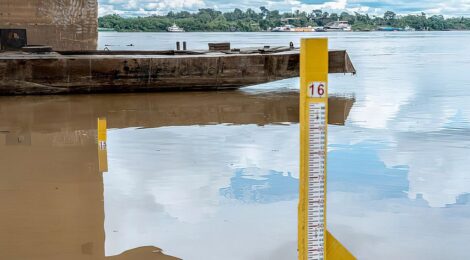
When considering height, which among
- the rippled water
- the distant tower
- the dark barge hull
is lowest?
the rippled water

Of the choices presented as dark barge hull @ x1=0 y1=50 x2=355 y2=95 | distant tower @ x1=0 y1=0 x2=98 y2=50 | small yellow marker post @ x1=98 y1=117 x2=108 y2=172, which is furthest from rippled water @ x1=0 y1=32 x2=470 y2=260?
distant tower @ x1=0 y1=0 x2=98 y2=50

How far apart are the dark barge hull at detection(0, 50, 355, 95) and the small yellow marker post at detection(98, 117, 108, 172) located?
824 cm

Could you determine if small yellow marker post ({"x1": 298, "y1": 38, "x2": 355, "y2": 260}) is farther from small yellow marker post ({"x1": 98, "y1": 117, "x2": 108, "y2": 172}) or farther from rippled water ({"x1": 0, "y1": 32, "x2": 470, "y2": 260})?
small yellow marker post ({"x1": 98, "y1": 117, "x2": 108, "y2": 172})

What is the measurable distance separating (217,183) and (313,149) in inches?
196

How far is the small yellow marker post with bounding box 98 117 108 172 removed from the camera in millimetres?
9633

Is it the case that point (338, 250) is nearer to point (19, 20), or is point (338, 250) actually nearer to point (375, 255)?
point (375, 255)

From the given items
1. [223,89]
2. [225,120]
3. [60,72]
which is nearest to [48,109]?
[60,72]

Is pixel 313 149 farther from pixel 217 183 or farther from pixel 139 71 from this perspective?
pixel 139 71

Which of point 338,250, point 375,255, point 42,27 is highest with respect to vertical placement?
point 42,27

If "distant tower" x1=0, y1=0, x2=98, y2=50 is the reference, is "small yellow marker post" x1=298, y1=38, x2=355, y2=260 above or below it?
below

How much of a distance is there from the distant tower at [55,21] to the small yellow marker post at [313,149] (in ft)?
72.4

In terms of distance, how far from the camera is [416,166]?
388 inches

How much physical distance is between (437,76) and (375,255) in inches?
958

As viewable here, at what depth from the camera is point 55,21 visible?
24.7 m
